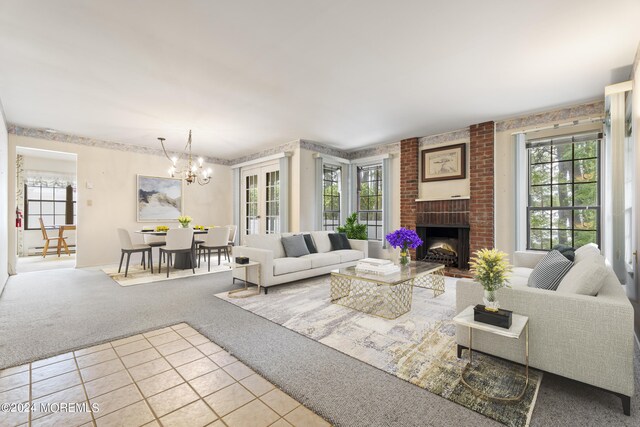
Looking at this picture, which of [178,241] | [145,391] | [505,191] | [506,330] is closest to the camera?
[506,330]

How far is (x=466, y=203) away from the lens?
5316mm

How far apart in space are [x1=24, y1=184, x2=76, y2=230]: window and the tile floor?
811 cm

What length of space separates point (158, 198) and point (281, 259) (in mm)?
4356

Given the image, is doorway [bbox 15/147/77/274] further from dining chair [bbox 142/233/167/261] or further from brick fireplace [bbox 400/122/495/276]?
brick fireplace [bbox 400/122/495/276]

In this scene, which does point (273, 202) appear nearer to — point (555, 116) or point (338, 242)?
point (338, 242)

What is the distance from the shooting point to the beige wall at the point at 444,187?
17.7ft

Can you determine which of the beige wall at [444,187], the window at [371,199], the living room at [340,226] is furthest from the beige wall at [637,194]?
the window at [371,199]

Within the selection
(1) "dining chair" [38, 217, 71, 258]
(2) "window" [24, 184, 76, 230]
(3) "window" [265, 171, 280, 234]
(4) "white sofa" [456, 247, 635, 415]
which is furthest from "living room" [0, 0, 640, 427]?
(2) "window" [24, 184, 76, 230]

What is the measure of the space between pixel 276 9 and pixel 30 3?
6.13ft

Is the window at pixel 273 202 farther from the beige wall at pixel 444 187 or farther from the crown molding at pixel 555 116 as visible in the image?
the crown molding at pixel 555 116

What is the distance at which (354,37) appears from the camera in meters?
2.60

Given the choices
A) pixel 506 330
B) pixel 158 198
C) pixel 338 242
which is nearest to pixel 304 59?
pixel 506 330

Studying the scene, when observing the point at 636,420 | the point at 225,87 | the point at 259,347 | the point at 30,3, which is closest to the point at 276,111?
the point at 225,87

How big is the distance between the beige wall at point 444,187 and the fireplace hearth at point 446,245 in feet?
2.01
